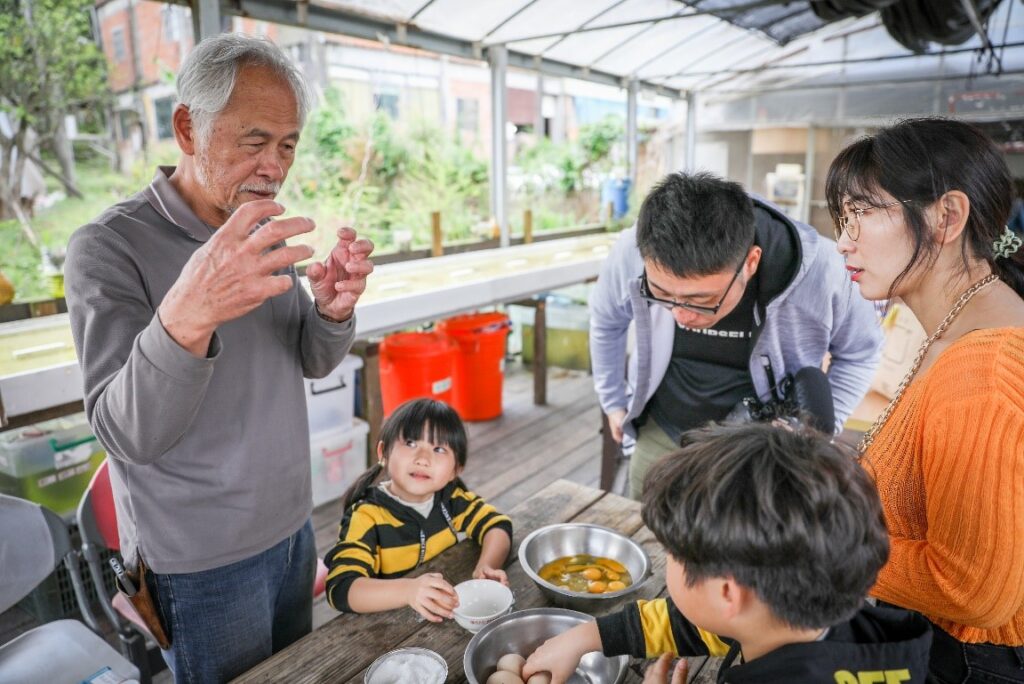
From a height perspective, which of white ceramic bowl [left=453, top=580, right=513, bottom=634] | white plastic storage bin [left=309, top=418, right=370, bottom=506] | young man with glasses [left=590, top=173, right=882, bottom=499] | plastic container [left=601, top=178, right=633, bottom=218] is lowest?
white plastic storage bin [left=309, top=418, right=370, bottom=506]

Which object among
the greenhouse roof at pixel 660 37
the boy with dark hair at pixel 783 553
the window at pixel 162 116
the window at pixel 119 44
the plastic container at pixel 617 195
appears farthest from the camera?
the plastic container at pixel 617 195

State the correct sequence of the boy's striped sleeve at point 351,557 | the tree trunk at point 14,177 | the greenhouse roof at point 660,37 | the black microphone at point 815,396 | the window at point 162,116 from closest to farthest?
the boy's striped sleeve at point 351,557 → the black microphone at point 815,396 → the greenhouse roof at point 660,37 → the tree trunk at point 14,177 → the window at point 162,116

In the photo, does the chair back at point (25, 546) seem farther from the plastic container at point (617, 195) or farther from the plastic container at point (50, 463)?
the plastic container at point (617, 195)

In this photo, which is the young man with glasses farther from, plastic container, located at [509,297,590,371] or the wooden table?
plastic container, located at [509,297,590,371]

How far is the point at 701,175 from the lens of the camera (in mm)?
1733

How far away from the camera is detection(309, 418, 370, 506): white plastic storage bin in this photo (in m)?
3.55

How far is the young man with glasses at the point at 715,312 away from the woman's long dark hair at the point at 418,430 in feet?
2.19

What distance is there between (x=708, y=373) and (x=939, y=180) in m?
1.12

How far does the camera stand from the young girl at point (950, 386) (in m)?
0.93

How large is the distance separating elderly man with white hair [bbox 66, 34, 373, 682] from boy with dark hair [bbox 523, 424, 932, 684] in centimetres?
76

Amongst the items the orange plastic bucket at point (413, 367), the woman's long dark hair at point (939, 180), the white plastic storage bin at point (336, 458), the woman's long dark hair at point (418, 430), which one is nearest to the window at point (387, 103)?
the orange plastic bucket at point (413, 367)

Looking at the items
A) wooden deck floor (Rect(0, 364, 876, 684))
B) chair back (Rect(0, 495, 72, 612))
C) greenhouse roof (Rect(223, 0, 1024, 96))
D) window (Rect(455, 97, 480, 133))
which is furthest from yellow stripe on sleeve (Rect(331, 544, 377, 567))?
window (Rect(455, 97, 480, 133))

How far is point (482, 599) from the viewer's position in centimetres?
144

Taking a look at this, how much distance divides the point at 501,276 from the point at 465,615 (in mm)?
3080
